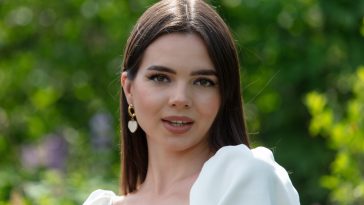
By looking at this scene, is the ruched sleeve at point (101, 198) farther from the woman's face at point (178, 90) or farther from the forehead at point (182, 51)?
the forehead at point (182, 51)

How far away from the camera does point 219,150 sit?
3721mm

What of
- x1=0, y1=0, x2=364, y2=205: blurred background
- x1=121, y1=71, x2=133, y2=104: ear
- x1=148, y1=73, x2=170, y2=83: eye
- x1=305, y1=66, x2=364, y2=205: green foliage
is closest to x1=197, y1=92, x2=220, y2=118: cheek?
x1=148, y1=73, x2=170, y2=83: eye

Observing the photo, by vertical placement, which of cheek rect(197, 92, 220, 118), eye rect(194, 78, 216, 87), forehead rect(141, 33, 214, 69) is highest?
forehead rect(141, 33, 214, 69)

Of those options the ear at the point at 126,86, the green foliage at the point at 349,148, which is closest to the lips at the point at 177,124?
the ear at the point at 126,86

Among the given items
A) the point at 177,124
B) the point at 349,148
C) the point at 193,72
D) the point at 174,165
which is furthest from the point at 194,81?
the point at 349,148

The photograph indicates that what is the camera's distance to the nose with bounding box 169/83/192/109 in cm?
369

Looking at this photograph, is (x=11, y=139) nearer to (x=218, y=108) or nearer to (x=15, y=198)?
(x=15, y=198)

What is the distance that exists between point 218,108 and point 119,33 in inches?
210

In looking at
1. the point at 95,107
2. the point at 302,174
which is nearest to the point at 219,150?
the point at 302,174

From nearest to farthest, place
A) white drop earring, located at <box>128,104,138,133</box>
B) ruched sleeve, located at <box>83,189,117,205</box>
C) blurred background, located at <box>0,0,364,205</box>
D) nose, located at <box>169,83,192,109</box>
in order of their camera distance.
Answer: nose, located at <box>169,83,192,109</box>, white drop earring, located at <box>128,104,138,133</box>, ruched sleeve, located at <box>83,189,117,205</box>, blurred background, located at <box>0,0,364,205</box>

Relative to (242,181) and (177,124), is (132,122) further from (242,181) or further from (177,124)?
(242,181)

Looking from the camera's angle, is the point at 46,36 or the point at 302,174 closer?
the point at 302,174

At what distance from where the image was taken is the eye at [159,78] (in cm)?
374

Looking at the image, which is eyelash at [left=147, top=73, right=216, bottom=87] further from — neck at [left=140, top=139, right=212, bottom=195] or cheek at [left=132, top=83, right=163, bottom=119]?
neck at [left=140, top=139, right=212, bottom=195]
